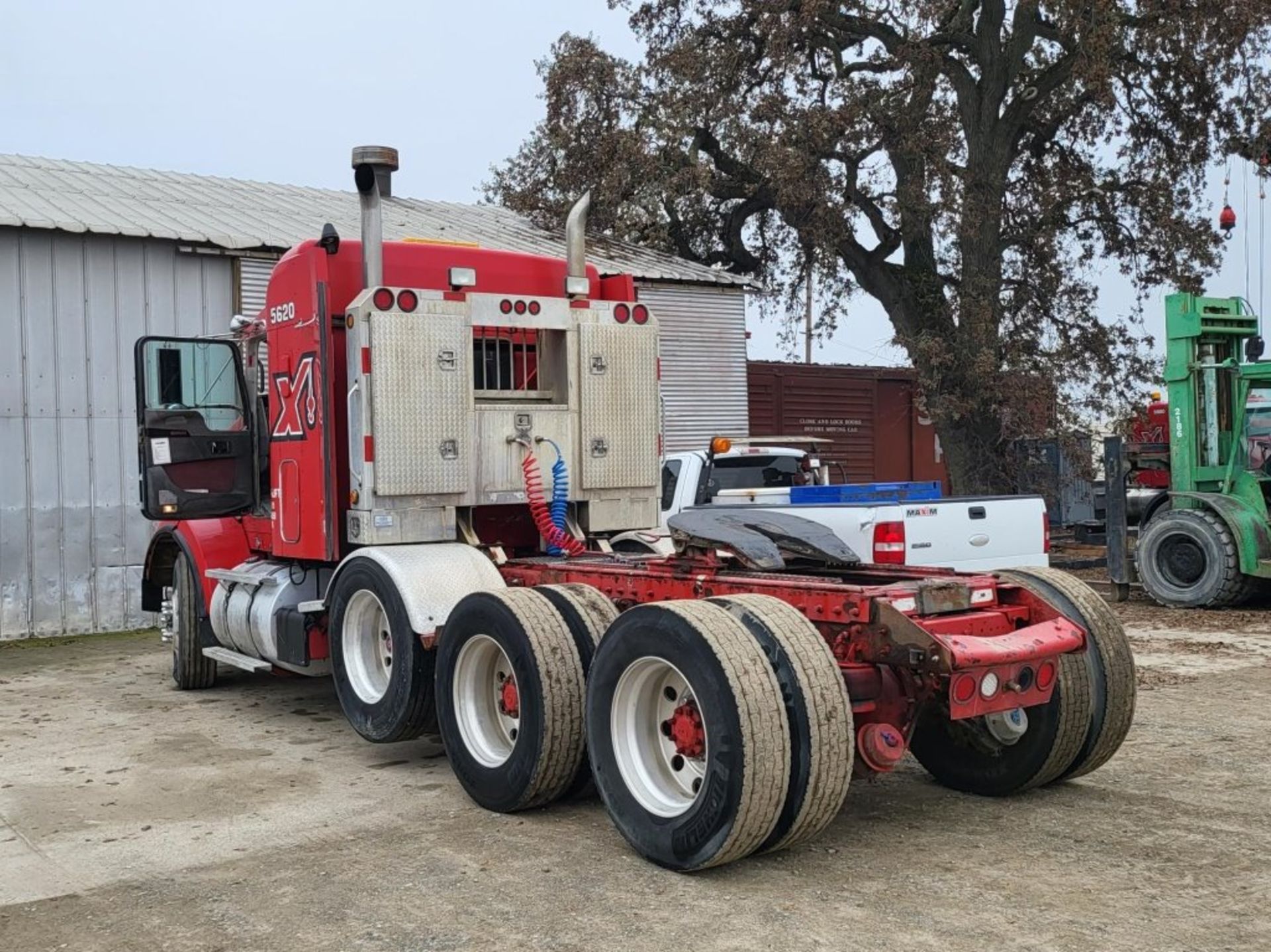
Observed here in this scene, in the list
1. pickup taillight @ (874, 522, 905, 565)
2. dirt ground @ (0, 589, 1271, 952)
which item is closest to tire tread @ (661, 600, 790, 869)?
dirt ground @ (0, 589, 1271, 952)

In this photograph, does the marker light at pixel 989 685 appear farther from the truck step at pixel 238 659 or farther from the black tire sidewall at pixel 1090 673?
the truck step at pixel 238 659

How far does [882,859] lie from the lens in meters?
5.29

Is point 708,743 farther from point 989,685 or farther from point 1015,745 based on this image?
point 1015,745

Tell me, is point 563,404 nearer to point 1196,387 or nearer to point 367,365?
point 367,365

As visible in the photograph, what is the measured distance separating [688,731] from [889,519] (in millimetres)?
4072

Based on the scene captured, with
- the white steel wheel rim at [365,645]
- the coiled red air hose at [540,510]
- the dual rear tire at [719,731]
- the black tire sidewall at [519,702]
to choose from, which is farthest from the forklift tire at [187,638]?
the dual rear tire at [719,731]

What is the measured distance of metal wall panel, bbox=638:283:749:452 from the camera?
17172 millimetres

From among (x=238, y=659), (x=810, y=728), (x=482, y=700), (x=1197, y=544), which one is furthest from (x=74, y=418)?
(x=1197, y=544)

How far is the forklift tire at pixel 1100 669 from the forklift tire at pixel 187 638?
6.02m

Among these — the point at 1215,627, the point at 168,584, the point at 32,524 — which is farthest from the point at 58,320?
the point at 1215,627

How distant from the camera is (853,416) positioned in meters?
21.3

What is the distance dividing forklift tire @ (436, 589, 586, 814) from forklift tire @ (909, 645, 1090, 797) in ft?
5.18

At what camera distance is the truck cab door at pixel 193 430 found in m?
8.91

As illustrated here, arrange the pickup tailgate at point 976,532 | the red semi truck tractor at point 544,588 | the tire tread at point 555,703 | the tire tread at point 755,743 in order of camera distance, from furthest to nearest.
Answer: the pickup tailgate at point 976,532 → the tire tread at point 555,703 → the red semi truck tractor at point 544,588 → the tire tread at point 755,743
